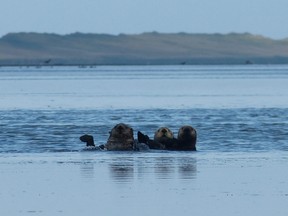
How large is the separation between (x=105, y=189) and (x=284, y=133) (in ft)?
51.6

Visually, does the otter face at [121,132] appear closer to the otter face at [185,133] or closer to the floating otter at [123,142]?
the floating otter at [123,142]

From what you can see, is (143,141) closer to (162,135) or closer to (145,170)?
(162,135)

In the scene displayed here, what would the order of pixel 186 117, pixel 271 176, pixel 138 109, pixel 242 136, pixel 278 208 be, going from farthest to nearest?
1. pixel 138 109
2. pixel 186 117
3. pixel 242 136
4. pixel 271 176
5. pixel 278 208

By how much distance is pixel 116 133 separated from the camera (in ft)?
92.5

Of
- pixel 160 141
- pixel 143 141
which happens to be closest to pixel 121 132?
pixel 143 141

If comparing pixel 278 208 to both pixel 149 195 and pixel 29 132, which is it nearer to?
pixel 149 195

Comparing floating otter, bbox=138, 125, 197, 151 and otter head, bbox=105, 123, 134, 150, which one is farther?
floating otter, bbox=138, 125, 197, 151

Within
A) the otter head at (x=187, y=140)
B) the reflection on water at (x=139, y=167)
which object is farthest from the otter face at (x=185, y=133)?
the reflection on water at (x=139, y=167)

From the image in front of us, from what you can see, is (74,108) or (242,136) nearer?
(242,136)

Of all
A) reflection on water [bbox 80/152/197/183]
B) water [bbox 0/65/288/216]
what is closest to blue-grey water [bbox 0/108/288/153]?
water [bbox 0/65/288/216]

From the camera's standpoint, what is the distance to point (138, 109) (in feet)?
169

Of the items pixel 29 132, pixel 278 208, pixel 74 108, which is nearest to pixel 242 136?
pixel 29 132

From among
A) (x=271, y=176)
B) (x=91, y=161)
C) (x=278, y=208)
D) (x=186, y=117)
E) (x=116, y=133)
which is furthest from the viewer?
(x=186, y=117)

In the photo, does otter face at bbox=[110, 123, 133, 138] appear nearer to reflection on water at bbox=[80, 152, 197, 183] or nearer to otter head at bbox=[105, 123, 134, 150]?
otter head at bbox=[105, 123, 134, 150]
